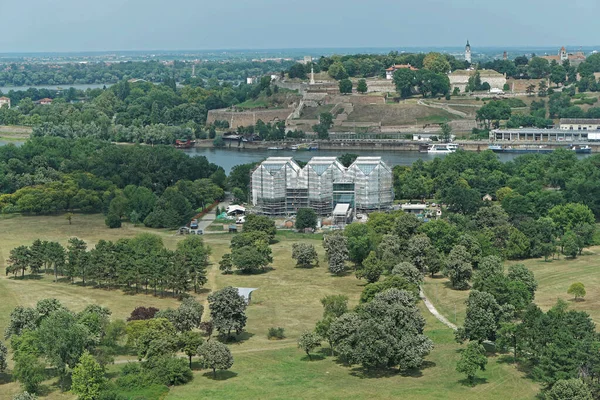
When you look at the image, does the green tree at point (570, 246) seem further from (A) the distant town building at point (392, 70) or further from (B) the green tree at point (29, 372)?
(A) the distant town building at point (392, 70)

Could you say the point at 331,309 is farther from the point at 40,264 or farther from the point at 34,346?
the point at 40,264

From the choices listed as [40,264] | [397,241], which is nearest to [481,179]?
[397,241]

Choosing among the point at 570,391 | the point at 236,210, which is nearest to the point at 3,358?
the point at 570,391

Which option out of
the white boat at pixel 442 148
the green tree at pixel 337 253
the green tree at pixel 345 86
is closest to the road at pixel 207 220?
the green tree at pixel 337 253

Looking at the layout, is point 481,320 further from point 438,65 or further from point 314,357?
point 438,65

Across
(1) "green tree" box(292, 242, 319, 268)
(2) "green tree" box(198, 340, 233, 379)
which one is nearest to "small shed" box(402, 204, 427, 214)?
(1) "green tree" box(292, 242, 319, 268)

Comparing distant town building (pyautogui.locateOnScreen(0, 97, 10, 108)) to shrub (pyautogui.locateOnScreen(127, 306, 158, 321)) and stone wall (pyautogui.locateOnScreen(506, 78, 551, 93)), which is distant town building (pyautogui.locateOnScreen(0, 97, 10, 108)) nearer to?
stone wall (pyautogui.locateOnScreen(506, 78, 551, 93))
